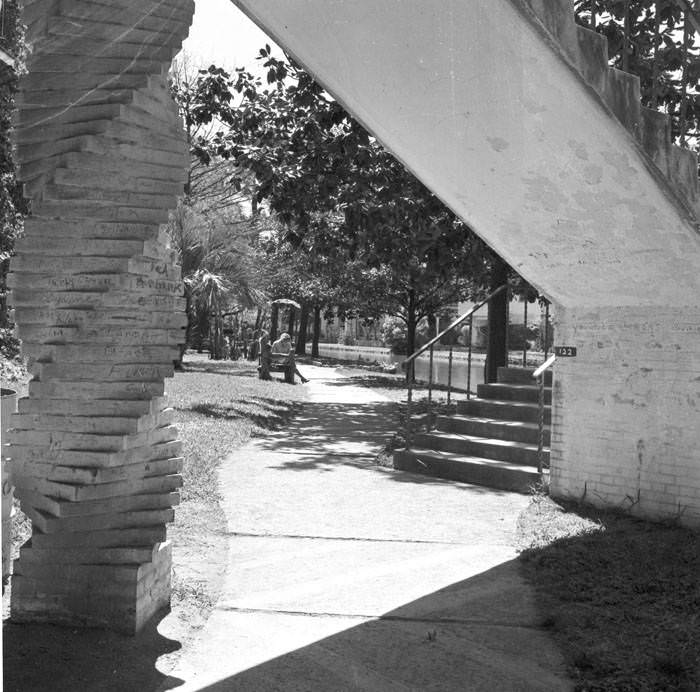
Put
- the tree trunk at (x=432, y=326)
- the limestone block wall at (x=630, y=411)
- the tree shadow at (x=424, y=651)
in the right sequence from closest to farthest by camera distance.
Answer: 1. the tree shadow at (x=424, y=651)
2. the limestone block wall at (x=630, y=411)
3. the tree trunk at (x=432, y=326)

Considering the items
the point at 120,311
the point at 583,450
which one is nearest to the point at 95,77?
the point at 120,311

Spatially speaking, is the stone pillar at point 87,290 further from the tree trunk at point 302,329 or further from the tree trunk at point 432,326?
the tree trunk at point 302,329

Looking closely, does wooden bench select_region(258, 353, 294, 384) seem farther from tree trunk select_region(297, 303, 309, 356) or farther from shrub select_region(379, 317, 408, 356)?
tree trunk select_region(297, 303, 309, 356)


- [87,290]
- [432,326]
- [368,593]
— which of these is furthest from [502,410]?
[432,326]

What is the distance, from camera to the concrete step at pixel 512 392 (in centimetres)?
962

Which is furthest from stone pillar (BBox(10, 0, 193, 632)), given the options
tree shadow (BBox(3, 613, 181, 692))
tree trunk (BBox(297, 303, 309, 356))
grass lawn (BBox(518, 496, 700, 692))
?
tree trunk (BBox(297, 303, 309, 356))

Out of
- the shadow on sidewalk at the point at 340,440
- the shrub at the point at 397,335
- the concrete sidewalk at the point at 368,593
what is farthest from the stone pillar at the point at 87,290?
the shrub at the point at 397,335

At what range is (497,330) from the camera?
1310 centimetres

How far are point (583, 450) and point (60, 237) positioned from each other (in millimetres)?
4723

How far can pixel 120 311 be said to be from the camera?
412cm

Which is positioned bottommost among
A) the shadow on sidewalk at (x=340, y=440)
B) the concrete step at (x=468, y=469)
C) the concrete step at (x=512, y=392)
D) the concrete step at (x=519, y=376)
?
the shadow on sidewalk at (x=340, y=440)

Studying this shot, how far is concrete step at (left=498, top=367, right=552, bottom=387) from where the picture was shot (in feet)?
33.1

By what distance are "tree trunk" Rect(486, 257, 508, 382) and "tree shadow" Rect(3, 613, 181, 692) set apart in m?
9.18

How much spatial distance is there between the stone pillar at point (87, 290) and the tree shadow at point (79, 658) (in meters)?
0.08
